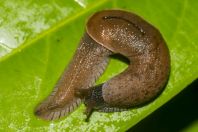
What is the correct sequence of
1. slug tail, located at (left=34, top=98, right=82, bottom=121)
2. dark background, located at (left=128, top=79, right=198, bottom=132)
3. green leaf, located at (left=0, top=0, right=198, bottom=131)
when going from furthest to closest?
dark background, located at (left=128, top=79, right=198, bottom=132)
slug tail, located at (left=34, top=98, right=82, bottom=121)
green leaf, located at (left=0, top=0, right=198, bottom=131)

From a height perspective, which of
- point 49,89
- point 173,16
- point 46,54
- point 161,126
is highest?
point 173,16

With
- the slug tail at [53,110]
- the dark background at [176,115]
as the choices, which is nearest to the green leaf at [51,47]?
the slug tail at [53,110]

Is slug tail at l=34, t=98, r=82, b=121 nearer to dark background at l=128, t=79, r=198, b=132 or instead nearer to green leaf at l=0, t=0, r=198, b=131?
green leaf at l=0, t=0, r=198, b=131

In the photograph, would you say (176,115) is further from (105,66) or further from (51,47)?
(51,47)

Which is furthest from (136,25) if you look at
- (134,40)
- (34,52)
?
(34,52)

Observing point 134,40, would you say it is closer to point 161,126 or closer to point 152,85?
point 152,85

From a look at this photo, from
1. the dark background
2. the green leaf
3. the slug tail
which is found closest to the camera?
the green leaf

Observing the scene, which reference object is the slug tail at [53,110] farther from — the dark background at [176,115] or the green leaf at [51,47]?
the dark background at [176,115]

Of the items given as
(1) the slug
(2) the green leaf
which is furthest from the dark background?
(2) the green leaf
